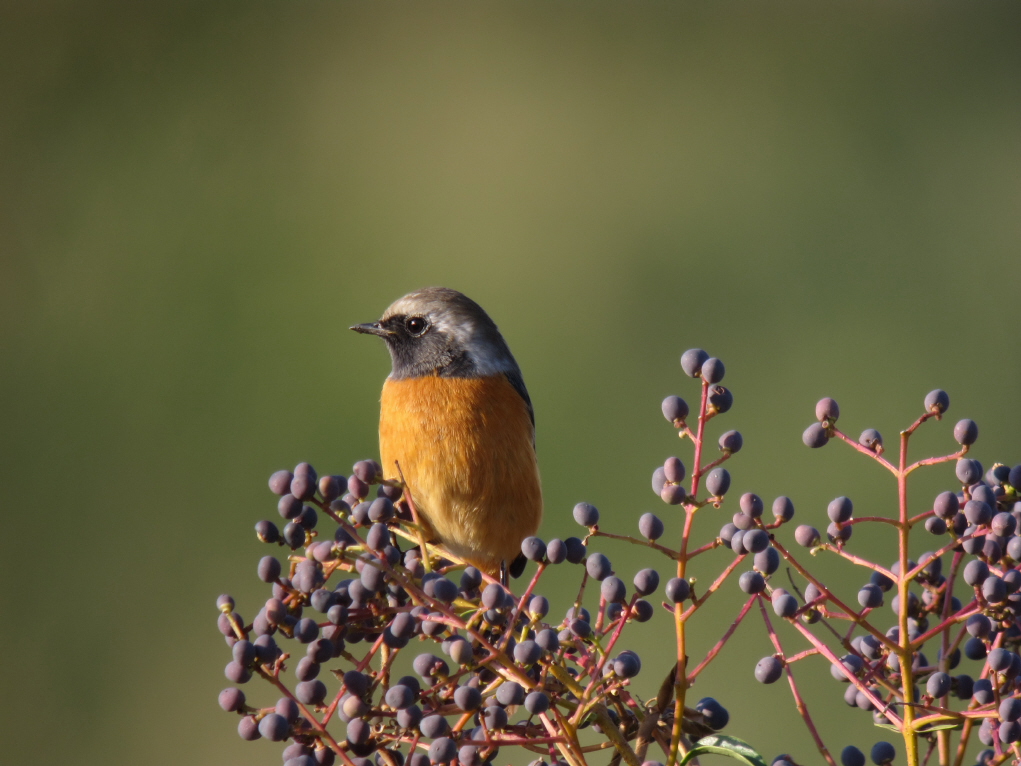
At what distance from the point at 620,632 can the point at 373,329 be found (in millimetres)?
1957

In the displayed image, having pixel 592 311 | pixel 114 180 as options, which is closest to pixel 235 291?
pixel 114 180

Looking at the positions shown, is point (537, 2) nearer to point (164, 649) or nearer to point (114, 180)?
point (114, 180)

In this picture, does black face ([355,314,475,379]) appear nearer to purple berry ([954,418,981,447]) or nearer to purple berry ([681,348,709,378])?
purple berry ([681,348,709,378])

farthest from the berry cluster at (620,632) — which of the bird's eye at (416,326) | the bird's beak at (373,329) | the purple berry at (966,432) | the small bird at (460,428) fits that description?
the bird's eye at (416,326)

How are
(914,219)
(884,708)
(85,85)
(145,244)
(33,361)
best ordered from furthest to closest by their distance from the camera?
(85,85)
(145,244)
(33,361)
(914,219)
(884,708)

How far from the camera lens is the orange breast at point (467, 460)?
9.93ft

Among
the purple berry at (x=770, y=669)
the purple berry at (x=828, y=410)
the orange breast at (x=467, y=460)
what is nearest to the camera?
the purple berry at (x=770, y=669)

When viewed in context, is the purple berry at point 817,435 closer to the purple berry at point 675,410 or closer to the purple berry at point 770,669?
the purple berry at point 675,410

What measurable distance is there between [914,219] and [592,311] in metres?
3.00

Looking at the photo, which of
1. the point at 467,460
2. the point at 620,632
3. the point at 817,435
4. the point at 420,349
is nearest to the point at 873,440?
the point at 817,435

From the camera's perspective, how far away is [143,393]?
9.42 m

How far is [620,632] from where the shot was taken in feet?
5.15

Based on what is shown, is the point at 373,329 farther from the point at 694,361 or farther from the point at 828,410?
the point at 828,410

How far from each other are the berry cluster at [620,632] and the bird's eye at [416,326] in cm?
170
